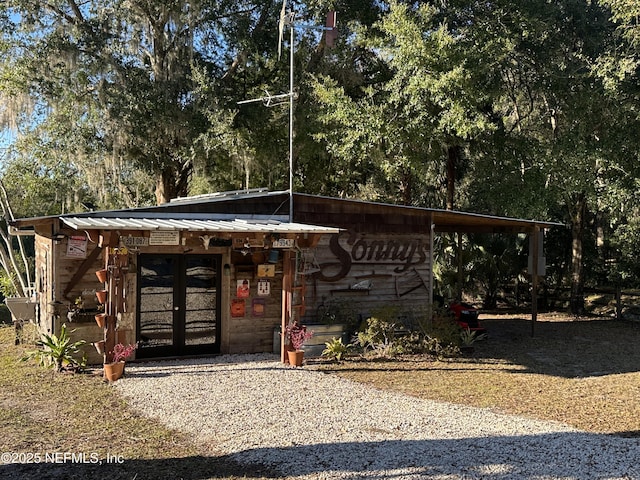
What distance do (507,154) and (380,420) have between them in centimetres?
1138

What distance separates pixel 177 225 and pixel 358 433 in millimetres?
4221

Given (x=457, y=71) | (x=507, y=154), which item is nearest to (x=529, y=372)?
(x=457, y=71)

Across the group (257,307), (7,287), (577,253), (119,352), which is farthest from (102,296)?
(577,253)

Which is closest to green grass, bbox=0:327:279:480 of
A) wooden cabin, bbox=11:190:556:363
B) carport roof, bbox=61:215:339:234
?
wooden cabin, bbox=11:190:556:363

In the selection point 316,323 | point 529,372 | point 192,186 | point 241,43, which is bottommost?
point 529,372

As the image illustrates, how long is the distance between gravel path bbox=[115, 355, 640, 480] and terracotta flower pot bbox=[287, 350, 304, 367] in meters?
0.77

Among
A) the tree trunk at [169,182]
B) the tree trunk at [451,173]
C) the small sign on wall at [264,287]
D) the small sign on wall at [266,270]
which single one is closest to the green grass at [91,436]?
the small sign on wall at [264,287]

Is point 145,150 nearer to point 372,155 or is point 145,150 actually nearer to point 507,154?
point 372,155

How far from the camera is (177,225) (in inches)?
328

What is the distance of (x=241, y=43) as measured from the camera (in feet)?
49.4

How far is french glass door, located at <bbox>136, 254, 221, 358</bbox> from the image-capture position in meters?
9.49

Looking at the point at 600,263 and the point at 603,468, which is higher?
the point at 600,263

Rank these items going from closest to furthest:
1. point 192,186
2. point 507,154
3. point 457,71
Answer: point 457,71 < point 507,154 < point 192,186

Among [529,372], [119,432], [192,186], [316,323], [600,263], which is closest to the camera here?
[119,432]
